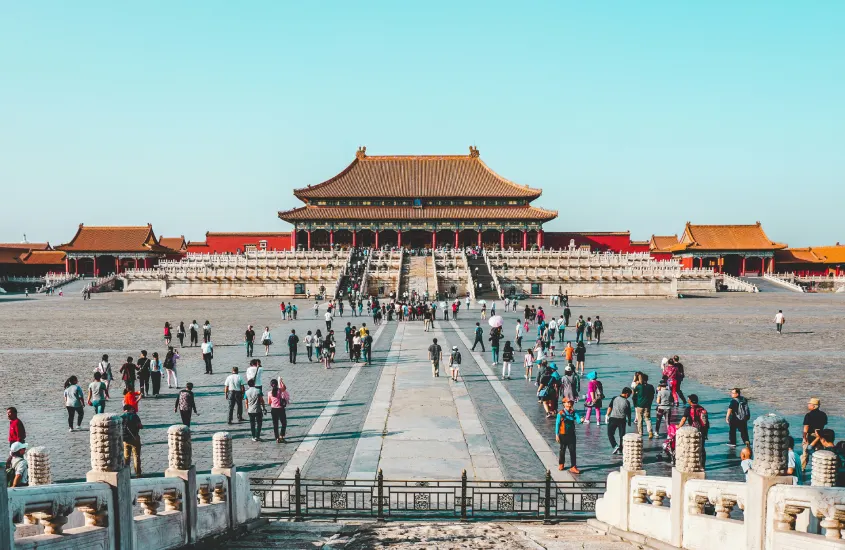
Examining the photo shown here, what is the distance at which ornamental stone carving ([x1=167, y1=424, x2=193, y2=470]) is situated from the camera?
6.82m

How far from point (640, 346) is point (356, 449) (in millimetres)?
16189

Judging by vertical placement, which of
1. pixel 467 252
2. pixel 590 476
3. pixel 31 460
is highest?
pixel 467 252

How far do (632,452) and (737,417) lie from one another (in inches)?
202

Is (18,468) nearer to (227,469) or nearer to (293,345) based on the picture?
(227,469)

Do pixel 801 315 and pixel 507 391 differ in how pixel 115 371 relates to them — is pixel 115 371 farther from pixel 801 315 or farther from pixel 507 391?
pixel 801 315

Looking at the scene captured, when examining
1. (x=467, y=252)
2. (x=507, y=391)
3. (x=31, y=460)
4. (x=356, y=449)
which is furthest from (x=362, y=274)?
(x=31, y=460)

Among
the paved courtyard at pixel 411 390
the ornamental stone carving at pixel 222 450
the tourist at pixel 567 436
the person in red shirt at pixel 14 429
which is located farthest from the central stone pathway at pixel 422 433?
the person in red shirt at pixel 14 429

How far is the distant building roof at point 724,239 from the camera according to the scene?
2899 inches

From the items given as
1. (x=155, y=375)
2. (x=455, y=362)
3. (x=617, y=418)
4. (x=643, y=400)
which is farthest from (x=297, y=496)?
(x=455, y=362)

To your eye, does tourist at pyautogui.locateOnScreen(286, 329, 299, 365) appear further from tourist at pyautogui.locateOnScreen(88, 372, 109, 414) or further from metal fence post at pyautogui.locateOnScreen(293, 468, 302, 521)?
metal fence post at pyautogui.locateOnScreen(293, 468, 302, 521)

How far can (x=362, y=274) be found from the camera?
5234 cm

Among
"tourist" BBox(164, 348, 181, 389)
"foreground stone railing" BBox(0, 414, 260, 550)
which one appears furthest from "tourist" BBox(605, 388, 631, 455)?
"tourist" BBox(164, 348, 181, 389)

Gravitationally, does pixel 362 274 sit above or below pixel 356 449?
above

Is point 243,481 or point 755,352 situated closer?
point 243,481
